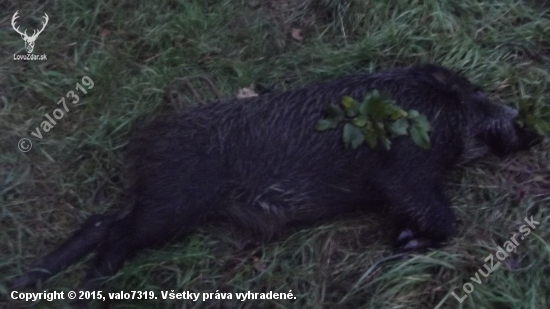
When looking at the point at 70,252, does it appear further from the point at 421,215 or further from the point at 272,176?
the point at 421,215

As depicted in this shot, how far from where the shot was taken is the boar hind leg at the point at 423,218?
13.5 ft

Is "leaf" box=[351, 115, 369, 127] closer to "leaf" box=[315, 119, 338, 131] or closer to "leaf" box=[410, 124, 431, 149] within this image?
"leaf" box=[315, 119, 338, 131]

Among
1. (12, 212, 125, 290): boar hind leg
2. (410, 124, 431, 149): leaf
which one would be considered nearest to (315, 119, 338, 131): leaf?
(410, 124, 431, 149): leaf

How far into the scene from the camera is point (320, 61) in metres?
5.11

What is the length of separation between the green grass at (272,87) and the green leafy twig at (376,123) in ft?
1.68

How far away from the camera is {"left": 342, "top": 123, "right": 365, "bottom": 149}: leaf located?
4098mm

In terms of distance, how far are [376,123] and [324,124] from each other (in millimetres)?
290

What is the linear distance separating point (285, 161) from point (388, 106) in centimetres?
65

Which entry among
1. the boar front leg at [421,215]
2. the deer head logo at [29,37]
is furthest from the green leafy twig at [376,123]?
the deer head logo at [29,37]

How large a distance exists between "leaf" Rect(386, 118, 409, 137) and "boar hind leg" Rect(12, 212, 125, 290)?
5.29ft

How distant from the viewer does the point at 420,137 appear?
4109 millimetres
